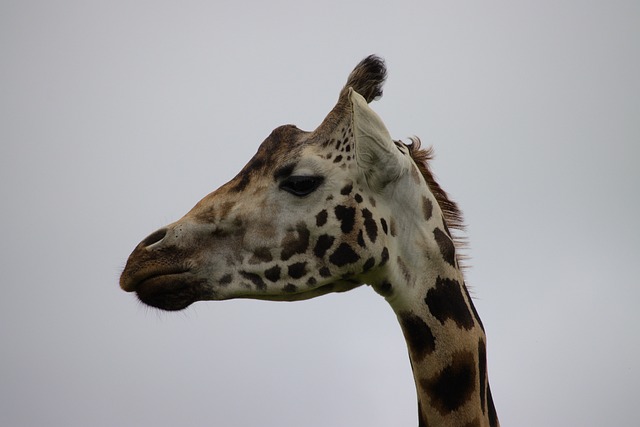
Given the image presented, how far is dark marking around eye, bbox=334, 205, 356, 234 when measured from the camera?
647 cm

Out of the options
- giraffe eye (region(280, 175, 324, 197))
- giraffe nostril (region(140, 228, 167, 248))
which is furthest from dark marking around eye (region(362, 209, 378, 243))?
giraffe nostril (region(140, 228, 167, 248))

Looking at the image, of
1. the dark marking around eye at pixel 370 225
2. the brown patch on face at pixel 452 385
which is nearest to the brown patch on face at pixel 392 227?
the dark marking around eye at pixel 370 225

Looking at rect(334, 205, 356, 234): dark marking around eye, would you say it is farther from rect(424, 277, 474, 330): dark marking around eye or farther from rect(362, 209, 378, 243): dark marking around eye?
rect(424, 277, 474, 330): dark marking around eye

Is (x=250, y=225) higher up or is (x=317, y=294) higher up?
(x=250, y=225)

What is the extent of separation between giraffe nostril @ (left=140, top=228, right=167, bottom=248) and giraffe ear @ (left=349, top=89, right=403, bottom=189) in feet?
5.35

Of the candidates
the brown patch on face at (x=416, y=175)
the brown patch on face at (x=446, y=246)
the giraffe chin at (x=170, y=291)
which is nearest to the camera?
the giraffe chin at (x=170, y=291)

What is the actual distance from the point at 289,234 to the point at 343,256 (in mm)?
455

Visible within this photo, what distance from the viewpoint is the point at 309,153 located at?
22.0ft

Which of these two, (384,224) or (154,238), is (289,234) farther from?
(154,238)

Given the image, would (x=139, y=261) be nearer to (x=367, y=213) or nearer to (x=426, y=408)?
(x=367, y=213)

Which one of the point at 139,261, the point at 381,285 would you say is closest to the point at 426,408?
the point at 381,285

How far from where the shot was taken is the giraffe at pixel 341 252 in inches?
253

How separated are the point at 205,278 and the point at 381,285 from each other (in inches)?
54.8

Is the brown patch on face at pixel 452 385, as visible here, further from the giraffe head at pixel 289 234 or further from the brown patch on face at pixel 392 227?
the brown patch on face at pixel 392 227
